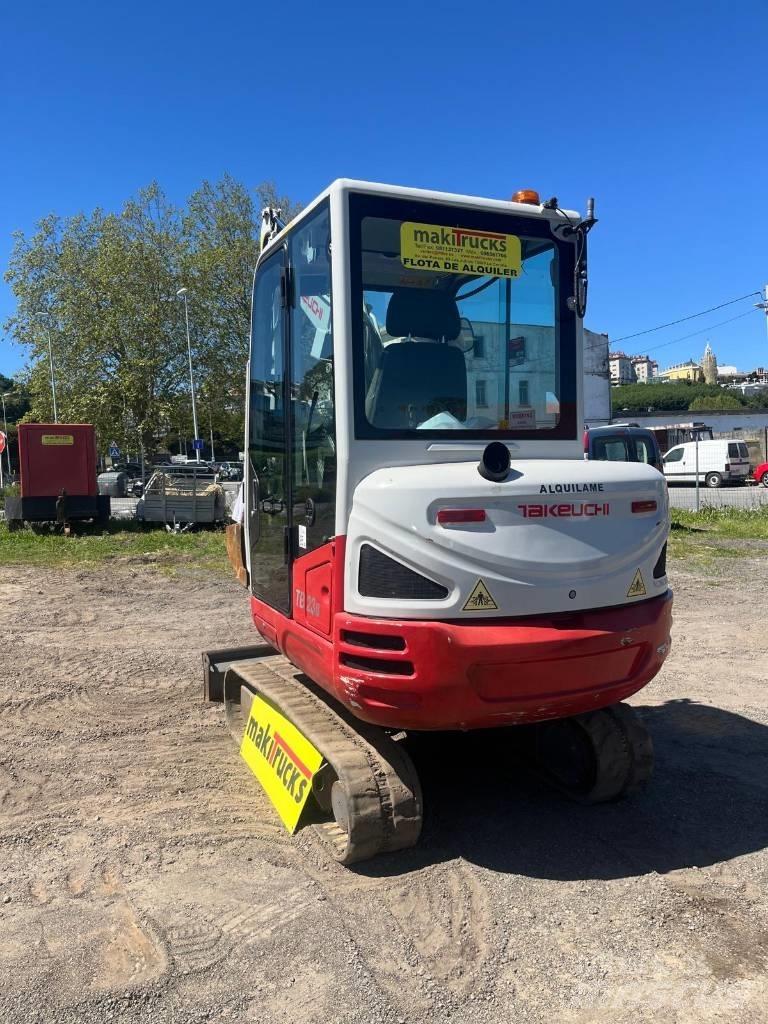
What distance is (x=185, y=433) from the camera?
4128 centimetres

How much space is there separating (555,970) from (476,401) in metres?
2.41

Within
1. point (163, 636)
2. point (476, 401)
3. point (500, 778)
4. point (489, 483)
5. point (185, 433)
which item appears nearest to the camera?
point (489, 483)

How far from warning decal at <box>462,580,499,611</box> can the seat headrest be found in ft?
4.16

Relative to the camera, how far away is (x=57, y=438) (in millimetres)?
16109

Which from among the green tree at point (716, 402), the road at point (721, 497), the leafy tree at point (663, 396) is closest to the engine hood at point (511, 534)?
the road at point (721, 497)

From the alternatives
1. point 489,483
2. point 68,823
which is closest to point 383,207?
point 489,483

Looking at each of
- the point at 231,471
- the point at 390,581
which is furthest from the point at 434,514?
the point at 231,471

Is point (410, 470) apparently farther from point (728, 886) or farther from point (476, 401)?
point (728, 886)

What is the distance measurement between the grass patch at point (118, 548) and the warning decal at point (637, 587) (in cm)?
944

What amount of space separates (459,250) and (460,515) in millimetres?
1385

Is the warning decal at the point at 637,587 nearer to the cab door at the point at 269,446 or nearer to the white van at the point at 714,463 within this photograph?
the cab door at the point at 269,446

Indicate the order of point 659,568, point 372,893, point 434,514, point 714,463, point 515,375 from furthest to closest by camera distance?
point 714,463 → point 515,375 → point 659,568 → point 372,893 → point 434,514

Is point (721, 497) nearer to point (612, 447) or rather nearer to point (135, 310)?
point (612, 447)

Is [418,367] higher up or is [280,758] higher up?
[418,367]
